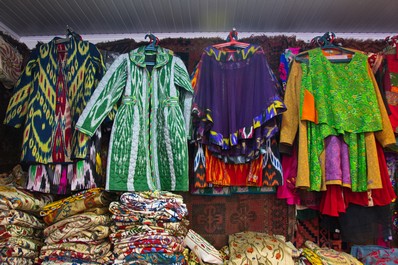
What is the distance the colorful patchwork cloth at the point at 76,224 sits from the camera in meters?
1.58

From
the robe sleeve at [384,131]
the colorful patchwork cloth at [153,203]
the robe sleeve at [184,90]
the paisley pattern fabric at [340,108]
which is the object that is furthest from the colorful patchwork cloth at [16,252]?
the robe sleeve at [384,131]

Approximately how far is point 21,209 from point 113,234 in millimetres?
537

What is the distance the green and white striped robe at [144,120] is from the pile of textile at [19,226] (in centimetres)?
46

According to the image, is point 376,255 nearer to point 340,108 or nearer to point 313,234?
point 313,234

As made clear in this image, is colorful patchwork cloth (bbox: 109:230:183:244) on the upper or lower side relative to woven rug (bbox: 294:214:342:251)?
upper

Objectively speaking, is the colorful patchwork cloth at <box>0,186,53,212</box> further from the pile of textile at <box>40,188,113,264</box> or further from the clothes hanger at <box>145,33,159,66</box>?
the clothes hanger at <box>145,33,159,66</box>

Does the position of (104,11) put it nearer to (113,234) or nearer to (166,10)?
(166,10)

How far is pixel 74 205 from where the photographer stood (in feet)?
5.46

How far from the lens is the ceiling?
6.41 feet

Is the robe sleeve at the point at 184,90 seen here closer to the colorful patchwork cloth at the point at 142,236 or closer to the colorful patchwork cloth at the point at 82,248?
the colorful patchwork cloth at the point at 142,236

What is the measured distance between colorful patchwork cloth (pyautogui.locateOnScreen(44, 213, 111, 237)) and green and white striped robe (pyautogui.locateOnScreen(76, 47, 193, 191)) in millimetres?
182

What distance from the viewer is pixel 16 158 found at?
7.00ft

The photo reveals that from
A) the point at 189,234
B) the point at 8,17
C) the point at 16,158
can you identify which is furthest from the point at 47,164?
the point at 8,17

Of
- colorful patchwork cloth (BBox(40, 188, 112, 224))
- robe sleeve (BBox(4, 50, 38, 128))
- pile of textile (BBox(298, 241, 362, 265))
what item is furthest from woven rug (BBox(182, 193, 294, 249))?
robe sleeve (BBox(4, 50, 38, 128))
